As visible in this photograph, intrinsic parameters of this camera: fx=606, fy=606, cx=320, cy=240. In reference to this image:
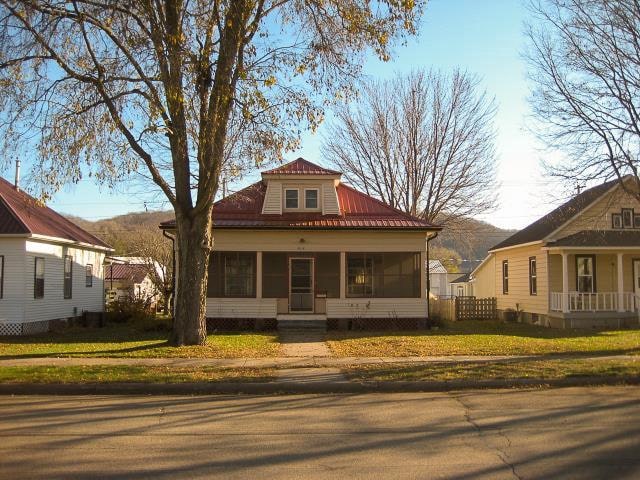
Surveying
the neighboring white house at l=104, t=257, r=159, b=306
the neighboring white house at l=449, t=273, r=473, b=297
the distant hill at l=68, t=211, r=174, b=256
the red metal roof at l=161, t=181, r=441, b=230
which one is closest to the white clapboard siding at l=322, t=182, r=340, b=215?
the red metal roof at l=161, t=181, r=441, b=230

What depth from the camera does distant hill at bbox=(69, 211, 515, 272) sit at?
3647 centimetres

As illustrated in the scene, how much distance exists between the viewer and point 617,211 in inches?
989

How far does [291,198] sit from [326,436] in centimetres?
1629

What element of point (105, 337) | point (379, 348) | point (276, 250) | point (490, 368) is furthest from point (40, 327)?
point (490, 368)

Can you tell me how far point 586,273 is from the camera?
24938 millimetres

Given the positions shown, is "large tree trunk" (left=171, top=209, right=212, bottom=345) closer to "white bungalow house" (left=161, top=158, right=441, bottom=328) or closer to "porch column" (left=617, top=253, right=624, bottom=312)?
"white bungalow house" (left=161, top=158, right=441, bottom=328)

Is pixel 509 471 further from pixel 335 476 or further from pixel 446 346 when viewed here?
pixel 446 346

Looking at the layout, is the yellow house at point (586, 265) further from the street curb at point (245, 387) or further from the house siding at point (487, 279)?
the street curb at point (245, 387)

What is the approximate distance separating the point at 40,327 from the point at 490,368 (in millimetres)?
16581

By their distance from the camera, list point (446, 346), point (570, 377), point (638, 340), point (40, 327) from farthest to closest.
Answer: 1. point (40, 327)
2. point (638, 340)
3. point (446, 346)
4. point (570, 377)

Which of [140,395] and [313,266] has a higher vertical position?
[313,266]

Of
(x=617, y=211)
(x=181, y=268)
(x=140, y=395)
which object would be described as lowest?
(x=140, y=395)

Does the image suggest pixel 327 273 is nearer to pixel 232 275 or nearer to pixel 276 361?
pixel 232 275

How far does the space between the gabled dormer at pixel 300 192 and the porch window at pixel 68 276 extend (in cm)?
860
